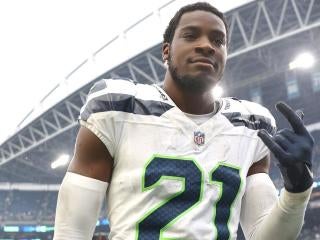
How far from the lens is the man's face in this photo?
196cm

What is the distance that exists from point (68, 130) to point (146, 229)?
23.7 meters

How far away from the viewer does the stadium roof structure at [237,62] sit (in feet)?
56.8

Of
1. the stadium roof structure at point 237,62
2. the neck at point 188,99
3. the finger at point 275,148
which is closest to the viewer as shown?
the finger at point 275,148

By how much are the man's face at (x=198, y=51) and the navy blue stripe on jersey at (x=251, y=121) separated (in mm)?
226

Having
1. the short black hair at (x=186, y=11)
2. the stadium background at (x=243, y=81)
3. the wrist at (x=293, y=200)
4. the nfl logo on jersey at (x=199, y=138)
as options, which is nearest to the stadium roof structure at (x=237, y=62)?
the stadium background at (x=243, y=81)

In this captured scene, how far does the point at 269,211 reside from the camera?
6.86 feet

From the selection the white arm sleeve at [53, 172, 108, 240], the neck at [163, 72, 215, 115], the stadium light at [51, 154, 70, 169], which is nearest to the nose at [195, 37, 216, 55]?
the neck at [163, 72, 215, 115]

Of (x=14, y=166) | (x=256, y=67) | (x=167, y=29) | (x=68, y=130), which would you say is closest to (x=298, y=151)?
(x=167, y=29)

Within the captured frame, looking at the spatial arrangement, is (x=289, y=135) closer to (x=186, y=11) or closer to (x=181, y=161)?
(x=181, y=161)

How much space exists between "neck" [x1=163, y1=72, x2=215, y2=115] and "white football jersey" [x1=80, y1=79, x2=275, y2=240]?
54 mm

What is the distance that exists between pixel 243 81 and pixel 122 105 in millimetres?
20295

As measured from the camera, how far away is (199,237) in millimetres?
1773

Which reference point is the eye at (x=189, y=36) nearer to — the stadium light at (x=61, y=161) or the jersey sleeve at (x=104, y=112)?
the jersey sleeve at (x=104, y=112)

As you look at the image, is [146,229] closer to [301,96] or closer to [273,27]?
[273,27]
